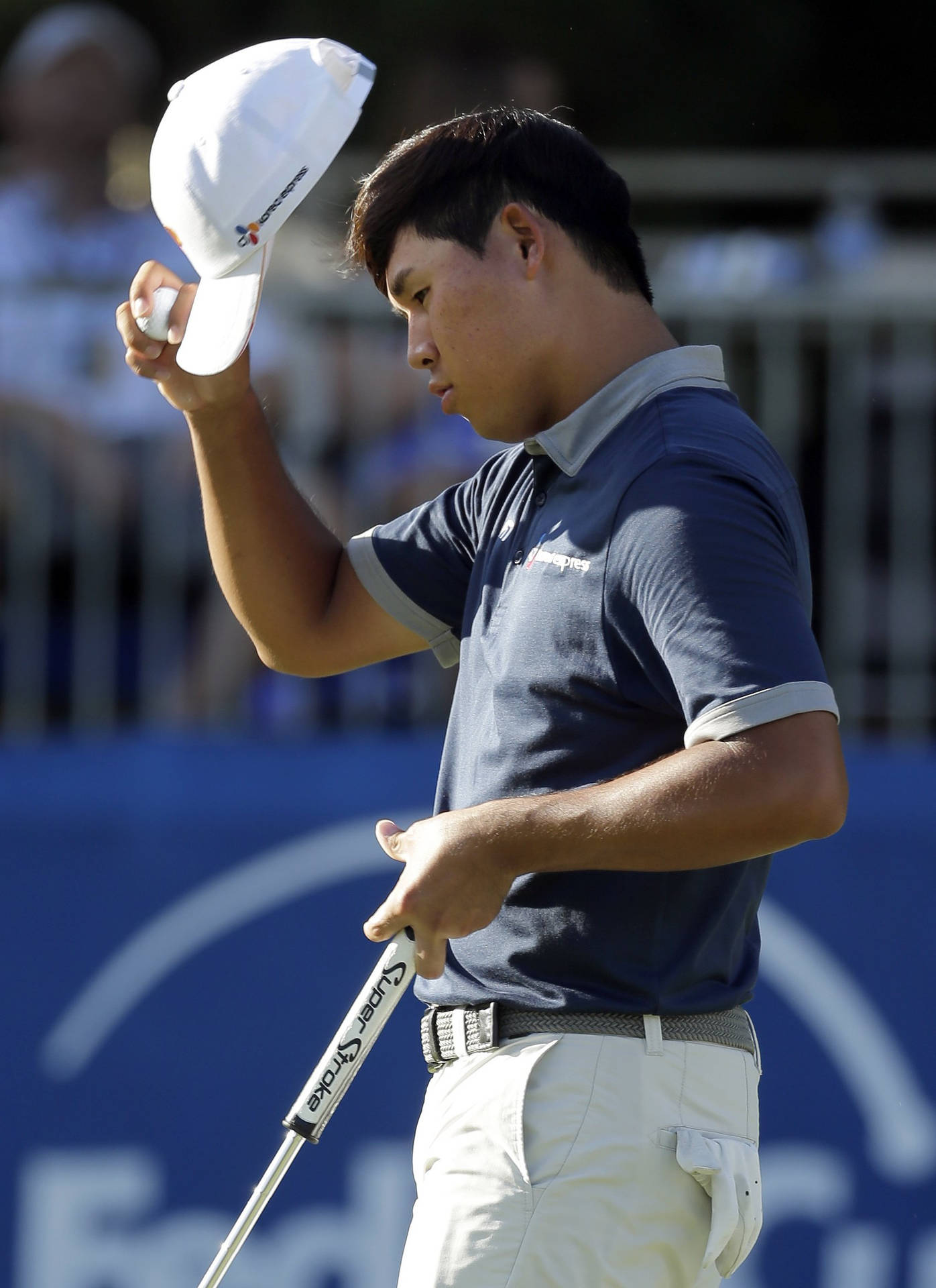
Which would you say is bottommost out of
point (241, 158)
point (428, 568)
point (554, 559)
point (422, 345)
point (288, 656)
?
point (288, 656)

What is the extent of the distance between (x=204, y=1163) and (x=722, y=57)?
7.12 meters

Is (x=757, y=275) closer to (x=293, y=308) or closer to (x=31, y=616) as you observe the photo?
(x=293, y=308)

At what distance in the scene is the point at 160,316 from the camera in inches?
99.0

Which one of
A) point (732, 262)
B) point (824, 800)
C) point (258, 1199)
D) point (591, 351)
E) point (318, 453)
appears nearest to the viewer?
point (824, 800)

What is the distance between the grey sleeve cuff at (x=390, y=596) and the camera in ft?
8.77

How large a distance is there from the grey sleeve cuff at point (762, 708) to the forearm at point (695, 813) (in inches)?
0.4

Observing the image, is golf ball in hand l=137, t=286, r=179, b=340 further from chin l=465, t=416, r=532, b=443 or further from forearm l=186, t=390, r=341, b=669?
chin l=465, t=416, r=532, b=443

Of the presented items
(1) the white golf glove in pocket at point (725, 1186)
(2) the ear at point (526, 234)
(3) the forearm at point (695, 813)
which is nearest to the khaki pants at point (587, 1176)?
(1) the white golf glove in pocket at point (725, 1186)

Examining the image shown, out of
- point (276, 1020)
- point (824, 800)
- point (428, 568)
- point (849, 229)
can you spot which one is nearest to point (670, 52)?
point (849, 229)

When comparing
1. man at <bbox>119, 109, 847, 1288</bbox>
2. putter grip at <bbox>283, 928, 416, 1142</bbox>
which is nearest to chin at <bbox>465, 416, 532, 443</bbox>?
man at <bbox>119, 109, 847, 1288</bbox>

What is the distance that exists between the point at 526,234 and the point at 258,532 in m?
0.60

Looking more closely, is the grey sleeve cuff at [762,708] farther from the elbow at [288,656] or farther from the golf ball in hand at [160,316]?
the golf ball in hand at [160,316]

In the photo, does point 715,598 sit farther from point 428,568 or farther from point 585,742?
point 428,568

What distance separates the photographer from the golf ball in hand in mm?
2514
